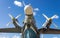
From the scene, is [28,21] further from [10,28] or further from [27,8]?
[10,28]

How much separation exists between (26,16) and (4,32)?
11.5 feet

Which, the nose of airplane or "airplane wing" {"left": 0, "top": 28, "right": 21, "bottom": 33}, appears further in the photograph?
"airplane wing" {"left": 0, "top": 28, "right": 21, "bottom": 33}

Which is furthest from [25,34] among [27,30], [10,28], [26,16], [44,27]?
[10,28]

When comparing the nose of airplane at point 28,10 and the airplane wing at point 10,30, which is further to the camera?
the airplane wing at point 10,30

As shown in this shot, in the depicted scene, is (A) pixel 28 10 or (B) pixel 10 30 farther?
(B) pixel 10 30

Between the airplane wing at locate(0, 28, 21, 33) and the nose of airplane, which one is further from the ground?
the nose of airplane

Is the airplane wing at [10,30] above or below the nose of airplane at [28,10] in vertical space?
below

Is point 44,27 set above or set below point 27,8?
below

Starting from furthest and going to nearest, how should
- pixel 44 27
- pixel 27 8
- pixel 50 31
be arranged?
pixel 50 31 → pixel 44 27 → pixel 27 8

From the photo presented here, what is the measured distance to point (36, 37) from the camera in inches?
439

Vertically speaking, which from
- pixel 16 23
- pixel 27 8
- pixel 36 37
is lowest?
pixel 36 37

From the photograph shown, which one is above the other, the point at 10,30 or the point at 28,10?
the point at 28,10

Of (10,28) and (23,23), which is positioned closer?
(23,23)

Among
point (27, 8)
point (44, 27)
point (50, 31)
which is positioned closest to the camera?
point (27, 8)
